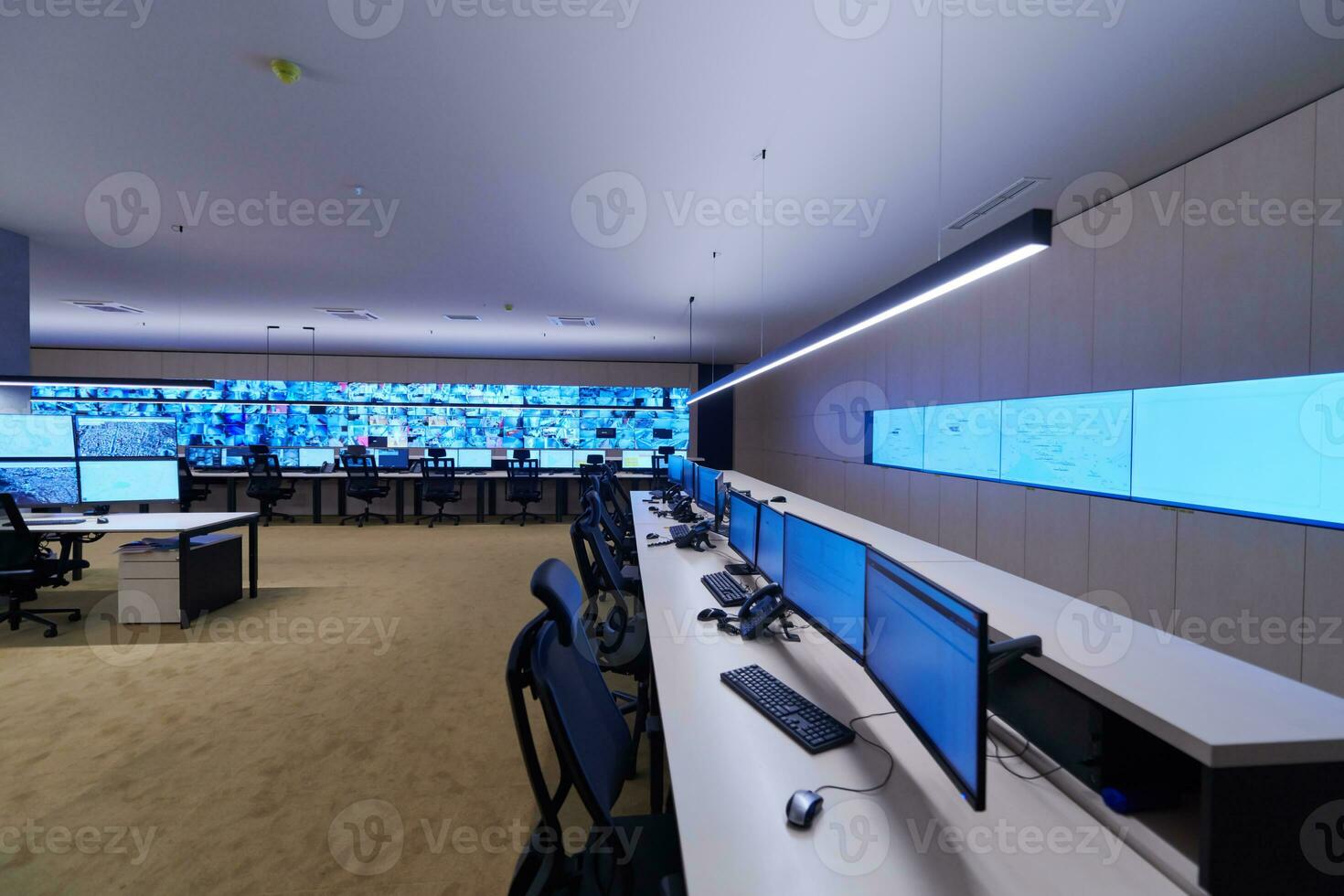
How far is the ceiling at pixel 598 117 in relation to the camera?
78.2 inches

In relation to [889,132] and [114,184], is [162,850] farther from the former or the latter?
[889,132]

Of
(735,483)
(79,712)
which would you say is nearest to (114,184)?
(79,712)

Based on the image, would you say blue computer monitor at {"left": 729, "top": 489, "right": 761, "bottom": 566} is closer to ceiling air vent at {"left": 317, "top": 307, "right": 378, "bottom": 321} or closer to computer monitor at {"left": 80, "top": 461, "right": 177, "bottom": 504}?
computer monitor at {"left": 80, "top": 461, "right": 177, "bottom": 504}

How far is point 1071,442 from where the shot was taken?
377 cm

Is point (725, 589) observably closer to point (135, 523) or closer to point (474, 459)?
point (135, 523)

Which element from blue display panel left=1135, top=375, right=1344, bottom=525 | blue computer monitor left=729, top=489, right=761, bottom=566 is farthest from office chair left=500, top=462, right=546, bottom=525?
blue display panel left=1135, top=375, right=1344, bottom=525

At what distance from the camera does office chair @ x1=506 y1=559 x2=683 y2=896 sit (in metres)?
1.04

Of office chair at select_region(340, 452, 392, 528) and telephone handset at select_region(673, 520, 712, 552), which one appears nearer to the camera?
telephone handset at select_region(673, 520, 712, 552)

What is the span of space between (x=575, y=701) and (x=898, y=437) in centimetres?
551

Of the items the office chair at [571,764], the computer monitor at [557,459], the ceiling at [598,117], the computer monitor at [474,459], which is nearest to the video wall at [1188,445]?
the ceiling at [598,117]

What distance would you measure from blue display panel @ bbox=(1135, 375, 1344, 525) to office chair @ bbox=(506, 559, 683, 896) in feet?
10.5

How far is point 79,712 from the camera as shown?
2783 mm

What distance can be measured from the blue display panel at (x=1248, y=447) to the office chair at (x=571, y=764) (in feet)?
10.5

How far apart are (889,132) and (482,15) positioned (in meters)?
1.90
